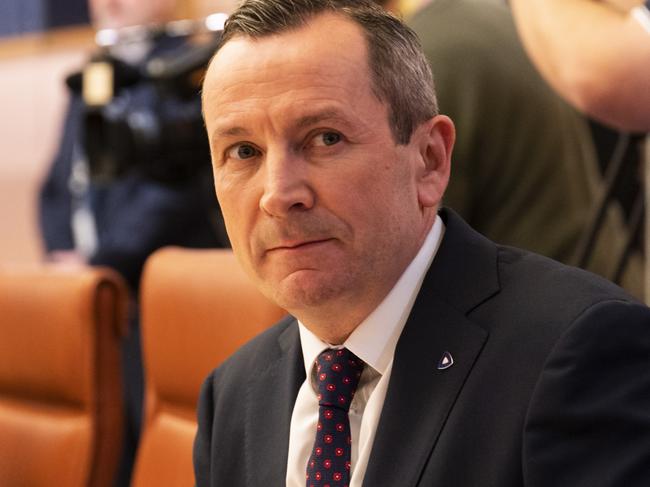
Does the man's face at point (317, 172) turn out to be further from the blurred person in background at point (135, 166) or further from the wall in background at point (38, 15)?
the wall in background at point (38, 15)

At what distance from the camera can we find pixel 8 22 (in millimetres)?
5406

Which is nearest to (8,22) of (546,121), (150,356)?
(150,356)

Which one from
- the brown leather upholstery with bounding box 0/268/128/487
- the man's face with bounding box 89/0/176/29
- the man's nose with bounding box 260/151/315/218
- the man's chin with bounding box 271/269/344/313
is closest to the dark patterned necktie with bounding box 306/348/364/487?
the man's chin with bounding box 271/269/344/313

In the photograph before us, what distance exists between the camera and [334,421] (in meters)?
1.29

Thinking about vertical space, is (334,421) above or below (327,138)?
below

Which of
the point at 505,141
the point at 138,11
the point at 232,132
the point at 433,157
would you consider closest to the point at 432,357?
the point at 433,157

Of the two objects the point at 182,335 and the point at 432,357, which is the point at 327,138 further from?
the point at 182,335

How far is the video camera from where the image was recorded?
278 centimetres

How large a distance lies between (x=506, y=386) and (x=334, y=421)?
24cm

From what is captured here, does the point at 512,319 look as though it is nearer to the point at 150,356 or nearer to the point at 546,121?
the point at 546,121

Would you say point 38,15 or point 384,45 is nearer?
point 384,45

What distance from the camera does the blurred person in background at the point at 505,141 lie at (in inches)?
82.7

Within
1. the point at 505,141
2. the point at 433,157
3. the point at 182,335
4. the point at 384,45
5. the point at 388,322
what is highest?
the point at 384,45

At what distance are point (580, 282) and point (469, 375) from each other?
0.16 meters
